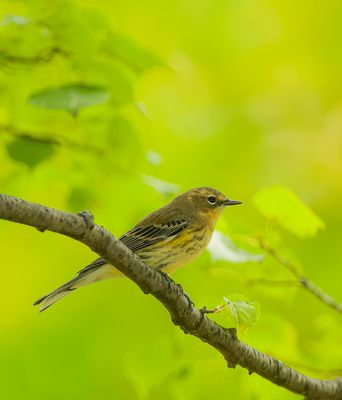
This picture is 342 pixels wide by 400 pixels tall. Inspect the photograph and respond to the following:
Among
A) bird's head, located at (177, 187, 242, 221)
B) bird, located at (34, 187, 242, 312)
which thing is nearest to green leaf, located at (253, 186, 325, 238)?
bird, located at (34, 187, 242, 312)

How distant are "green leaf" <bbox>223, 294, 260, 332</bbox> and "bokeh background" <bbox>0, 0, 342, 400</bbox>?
0.29 meters

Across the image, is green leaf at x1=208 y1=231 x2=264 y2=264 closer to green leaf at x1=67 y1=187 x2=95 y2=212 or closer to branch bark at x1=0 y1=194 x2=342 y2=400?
branch bark at x1=0 y1=194 x2=342 y2=400

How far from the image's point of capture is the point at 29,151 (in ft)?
8.89

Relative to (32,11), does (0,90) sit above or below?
below

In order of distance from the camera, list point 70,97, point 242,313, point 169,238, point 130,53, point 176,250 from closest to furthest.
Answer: point 70,97 → point 242,313 → point 130,53 → point 176,250 → point 169,238

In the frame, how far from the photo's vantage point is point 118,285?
507 cm

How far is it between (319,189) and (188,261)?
1.81 metres

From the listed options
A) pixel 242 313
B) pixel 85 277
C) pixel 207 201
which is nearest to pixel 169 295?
pixel 242 313

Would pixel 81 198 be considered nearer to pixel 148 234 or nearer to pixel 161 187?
pixel 161 187

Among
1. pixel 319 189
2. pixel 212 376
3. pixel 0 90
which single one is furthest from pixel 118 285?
pixel 0 90

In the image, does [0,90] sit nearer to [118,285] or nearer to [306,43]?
[118,285]

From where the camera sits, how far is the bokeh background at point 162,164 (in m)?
2.69

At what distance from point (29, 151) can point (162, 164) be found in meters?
2.21

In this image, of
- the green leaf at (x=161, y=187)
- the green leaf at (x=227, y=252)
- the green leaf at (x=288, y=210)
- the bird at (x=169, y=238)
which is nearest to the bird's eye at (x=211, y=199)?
the bird at (x=169, y=238)
